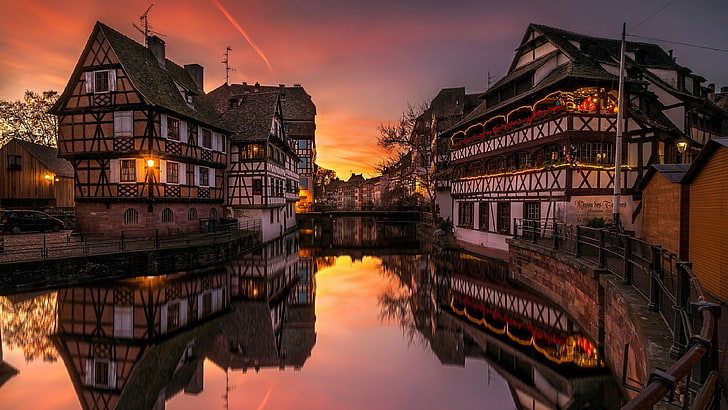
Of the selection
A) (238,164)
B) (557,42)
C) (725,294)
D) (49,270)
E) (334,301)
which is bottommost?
(334,301)

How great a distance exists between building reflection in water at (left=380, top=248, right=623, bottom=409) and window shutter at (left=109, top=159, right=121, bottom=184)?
18.1m

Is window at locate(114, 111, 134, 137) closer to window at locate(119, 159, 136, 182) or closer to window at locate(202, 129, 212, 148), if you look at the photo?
window at locate(119, 159, 136, 182)

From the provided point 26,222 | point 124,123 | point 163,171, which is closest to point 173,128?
point 124,123

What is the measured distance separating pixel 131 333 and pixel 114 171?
15836 millimetres

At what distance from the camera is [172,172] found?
25.0 meters

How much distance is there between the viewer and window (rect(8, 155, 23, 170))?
3747 cm

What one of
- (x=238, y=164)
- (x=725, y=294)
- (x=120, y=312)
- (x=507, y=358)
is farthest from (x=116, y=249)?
(x=725, y=294)

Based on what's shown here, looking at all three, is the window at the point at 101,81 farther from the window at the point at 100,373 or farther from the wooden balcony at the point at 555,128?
the wooden balcony at the point at 555,128

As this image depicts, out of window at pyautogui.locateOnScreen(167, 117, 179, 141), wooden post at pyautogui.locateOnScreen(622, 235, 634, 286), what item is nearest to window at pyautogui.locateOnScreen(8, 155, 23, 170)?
window at pyautogui.locateOnScreen(167, 117, 179, 141)

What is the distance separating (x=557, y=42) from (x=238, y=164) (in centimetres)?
2453

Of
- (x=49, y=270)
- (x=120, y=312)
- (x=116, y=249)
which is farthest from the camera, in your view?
(x=116, y=249)

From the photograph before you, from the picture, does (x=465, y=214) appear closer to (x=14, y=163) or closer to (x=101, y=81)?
(x=101, y=81)

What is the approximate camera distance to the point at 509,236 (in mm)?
23047

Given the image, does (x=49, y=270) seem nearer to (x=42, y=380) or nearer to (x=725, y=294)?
(x=42, y=380)
